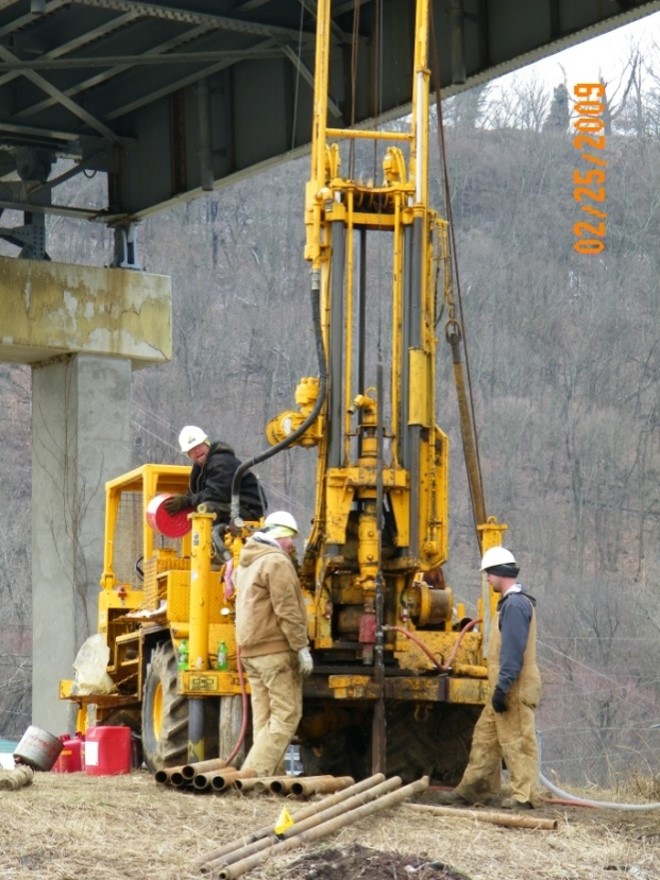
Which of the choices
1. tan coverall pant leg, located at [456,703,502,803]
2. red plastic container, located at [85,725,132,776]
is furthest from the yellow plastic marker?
red plastic container, located at [85,725,132,776]

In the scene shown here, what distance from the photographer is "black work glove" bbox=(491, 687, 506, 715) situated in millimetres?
12609

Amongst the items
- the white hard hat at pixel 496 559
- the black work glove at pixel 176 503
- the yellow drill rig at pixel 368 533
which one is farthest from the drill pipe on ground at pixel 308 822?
the black work glove at pixel 176 503

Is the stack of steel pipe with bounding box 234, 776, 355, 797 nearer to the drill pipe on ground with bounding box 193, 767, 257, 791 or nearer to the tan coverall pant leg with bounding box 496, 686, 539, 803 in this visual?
the drill pipe on ground with bounding box 193, 767, 257, 791

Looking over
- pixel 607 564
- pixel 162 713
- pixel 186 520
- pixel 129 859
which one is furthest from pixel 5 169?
pixel 607 564

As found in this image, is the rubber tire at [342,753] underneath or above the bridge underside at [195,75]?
underneath

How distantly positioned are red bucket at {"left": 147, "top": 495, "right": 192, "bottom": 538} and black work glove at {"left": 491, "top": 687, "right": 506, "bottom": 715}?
370 centimetres

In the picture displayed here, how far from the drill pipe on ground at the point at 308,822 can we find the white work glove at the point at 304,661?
1.56 m

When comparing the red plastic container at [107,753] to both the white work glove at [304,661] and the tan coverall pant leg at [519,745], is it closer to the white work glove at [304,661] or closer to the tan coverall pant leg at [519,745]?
the white work glove at [304,661]

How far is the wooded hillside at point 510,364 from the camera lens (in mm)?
49281

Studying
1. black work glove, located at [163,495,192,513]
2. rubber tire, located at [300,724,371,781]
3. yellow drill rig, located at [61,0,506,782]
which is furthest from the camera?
black work glove, located at [163,495,192,513]

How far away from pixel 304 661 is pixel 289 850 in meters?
3.36

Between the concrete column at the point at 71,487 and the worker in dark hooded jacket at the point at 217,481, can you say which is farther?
the concrete column at the point at 71,487

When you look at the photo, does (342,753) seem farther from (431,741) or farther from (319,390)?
(319,390)

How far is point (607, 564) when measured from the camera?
5059cm
